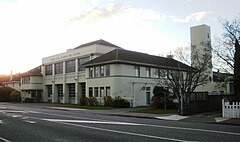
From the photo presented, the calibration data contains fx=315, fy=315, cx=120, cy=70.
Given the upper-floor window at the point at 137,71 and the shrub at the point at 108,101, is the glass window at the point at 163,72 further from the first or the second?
the shrub at the point at 108,101

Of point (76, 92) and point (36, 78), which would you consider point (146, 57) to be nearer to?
point (76, 92)

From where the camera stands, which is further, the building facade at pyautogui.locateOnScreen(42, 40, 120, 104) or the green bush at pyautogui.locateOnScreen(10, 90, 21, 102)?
the green bush at pyautogui.locateOnScreen(10, 90, 21, 102)

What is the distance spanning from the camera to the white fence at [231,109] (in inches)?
853

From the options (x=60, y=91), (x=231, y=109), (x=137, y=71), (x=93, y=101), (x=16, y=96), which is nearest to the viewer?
(x=231, y=109)

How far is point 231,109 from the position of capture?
866 inches

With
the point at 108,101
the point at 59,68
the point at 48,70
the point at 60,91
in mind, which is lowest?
the point at 108,101

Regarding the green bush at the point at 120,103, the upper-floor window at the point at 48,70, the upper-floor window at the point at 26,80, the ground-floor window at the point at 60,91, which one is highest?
the upper-floor window at the point at 48,70

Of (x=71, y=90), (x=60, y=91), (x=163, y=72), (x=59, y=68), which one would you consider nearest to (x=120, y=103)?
(x=163, y=72)

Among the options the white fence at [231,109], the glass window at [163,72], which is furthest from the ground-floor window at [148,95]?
the white fence at [231,109]

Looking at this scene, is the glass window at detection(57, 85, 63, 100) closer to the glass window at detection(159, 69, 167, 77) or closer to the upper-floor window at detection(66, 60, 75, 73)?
the upper-floor window at detection(66, 60, 75, 73)

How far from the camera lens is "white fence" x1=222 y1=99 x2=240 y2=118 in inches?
853

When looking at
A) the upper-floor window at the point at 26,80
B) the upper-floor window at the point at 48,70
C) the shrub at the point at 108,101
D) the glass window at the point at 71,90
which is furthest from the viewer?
the upper-floor window at the point at 26,80

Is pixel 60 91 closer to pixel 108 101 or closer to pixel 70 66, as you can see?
pixel 70 66

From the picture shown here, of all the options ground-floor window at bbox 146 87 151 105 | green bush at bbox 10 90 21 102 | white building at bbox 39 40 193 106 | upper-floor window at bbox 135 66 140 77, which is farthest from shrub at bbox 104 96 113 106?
green bush at bbox 10 90 21 102
